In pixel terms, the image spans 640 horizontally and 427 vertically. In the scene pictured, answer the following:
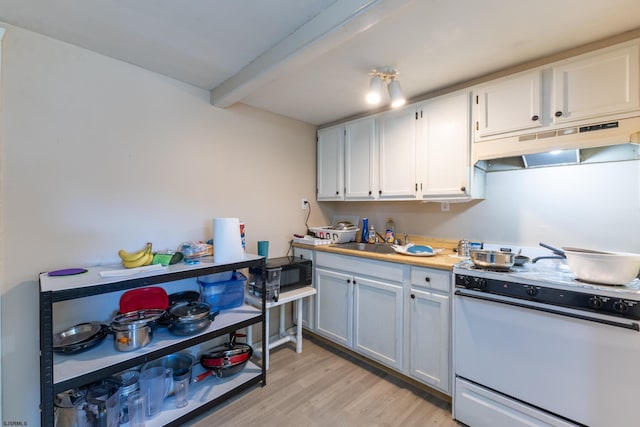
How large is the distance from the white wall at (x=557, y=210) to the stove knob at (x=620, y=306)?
2.24ft

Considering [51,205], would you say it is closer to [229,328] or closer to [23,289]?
[23,289]

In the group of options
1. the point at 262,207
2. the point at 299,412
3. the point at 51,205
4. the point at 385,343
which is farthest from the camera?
the point at 262,207

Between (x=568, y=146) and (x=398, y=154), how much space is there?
44.3 inches

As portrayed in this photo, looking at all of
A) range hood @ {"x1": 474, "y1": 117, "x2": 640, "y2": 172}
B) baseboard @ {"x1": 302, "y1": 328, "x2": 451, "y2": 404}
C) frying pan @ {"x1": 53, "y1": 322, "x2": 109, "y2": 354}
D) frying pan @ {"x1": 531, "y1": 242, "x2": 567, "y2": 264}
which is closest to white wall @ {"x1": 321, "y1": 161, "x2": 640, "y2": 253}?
range hood @ {"x1": 474, "y1": 117, "x2": 640, "y2": 172}

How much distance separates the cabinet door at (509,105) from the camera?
1.67 meters

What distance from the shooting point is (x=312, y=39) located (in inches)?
54.1

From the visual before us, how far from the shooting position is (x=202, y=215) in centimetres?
217

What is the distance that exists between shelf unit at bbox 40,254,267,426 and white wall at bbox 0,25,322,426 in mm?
226

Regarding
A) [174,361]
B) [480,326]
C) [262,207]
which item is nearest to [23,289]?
[174,361]

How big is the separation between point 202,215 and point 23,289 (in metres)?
1.06

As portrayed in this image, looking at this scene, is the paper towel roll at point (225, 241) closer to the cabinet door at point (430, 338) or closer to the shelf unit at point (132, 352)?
the shelf unit at point (132, 352)

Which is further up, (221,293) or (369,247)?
(369,247)

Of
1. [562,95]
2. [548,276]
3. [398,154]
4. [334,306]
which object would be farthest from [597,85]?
[334,306]

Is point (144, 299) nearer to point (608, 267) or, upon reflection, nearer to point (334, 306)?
point (334, 306)
